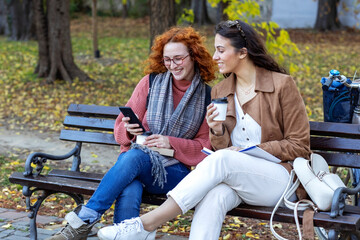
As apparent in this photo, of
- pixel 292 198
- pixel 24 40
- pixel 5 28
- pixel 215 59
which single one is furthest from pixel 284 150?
pixel 5 28

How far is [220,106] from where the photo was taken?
12.0ft

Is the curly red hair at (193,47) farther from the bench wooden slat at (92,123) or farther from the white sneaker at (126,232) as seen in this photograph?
the white sneaker at (126,232)

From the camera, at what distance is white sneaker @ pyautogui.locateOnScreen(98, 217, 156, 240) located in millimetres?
3527

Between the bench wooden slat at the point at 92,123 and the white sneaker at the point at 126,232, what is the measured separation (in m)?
1.43

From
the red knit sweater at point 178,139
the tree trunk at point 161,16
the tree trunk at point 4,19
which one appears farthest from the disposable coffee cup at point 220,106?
the tree trunk at point 4,19

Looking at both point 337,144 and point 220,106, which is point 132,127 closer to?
point 220,106

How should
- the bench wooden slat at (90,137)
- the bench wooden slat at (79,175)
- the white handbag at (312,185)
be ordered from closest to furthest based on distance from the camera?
the white handbag at (312,185) < the bench wooden slat at (79,175) < the bench wooden slat at (90,137)

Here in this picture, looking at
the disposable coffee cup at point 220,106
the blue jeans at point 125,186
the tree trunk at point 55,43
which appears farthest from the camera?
the tree trunk at point 55,43

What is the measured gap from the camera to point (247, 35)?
3.97 metres

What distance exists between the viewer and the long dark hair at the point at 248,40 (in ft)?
13.0

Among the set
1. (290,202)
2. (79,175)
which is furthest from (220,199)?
(79,175)

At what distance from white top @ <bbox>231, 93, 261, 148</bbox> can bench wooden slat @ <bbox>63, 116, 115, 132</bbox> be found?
4.13ft

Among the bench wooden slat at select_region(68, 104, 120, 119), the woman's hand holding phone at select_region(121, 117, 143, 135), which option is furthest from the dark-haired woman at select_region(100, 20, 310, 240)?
the bench wooden slat at select_region(68, 104, 120, 119)

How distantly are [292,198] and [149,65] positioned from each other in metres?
1.53
